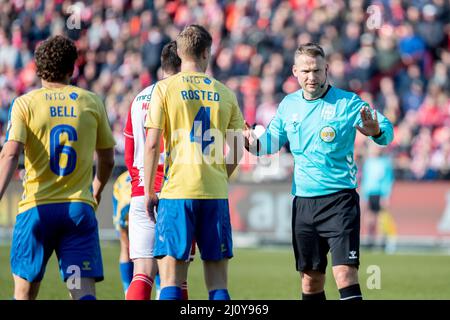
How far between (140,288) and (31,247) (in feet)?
5.40

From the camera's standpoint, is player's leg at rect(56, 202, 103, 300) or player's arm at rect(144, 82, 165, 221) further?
player's arm at rect(144, 82, 165, 221)

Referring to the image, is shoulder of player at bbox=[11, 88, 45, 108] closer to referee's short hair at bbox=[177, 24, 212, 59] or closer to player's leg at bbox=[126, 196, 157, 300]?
referee's short hair at bbox=[177, 24, 212, 59]

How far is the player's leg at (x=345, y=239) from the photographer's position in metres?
8.00

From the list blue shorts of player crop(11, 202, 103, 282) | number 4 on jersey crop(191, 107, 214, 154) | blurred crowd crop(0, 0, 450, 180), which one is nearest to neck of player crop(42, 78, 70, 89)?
blue shorts of player crop(11, 202, 103, 282)

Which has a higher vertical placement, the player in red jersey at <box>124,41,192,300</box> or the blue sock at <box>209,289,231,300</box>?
the player in red jersey at <box>124,41,192,300</box>

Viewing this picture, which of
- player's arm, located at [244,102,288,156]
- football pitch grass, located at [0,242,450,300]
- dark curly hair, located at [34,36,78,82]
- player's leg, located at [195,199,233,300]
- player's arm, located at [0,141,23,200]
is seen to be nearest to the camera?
player's arm, located at [0,141,23,200]

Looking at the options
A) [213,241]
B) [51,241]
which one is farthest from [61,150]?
[213,241]

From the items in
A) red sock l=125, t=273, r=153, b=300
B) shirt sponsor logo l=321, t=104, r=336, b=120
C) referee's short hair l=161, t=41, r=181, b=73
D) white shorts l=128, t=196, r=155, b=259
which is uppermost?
referee's short hair l=161, t=41, r=181, b=73

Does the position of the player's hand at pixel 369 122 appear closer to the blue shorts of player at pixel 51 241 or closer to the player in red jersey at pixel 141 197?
the player in red jersey at pixel 141 197

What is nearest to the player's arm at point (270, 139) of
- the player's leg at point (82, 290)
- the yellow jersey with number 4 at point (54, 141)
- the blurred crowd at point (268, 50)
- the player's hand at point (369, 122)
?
the player's hand at point (369, 122)

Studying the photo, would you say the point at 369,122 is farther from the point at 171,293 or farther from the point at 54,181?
the point at 54,181

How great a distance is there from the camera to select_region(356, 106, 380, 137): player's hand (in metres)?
7.90

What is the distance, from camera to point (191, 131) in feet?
23.5

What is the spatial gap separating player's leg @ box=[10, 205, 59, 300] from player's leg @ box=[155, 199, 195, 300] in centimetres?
82
